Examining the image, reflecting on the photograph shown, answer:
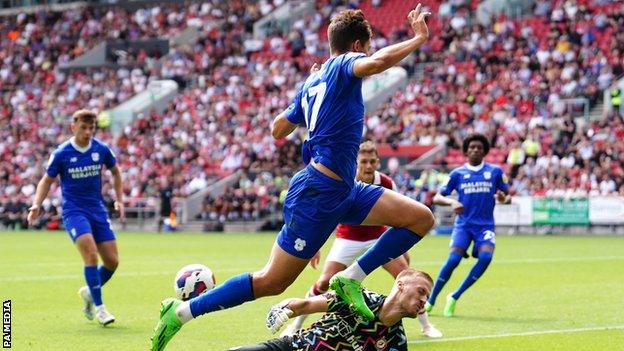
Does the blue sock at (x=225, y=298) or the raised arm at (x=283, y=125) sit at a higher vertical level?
the raised arm at (x=283, y=125)

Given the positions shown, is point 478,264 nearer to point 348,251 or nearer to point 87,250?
point 348,251

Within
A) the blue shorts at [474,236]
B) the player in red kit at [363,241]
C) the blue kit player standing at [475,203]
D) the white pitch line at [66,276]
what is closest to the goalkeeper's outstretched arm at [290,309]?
the player in red kit at [363,241]

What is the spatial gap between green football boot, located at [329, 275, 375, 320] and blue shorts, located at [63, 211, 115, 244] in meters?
5.62

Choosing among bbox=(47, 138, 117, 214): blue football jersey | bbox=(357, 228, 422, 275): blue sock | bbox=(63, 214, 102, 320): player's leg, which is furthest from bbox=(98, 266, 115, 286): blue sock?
bbox=(357, 228, 422, 275): blue sock

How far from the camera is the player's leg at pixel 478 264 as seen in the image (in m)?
14.5

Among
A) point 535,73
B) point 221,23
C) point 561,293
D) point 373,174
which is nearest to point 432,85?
point 535,73

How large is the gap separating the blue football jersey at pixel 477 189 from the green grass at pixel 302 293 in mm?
1197

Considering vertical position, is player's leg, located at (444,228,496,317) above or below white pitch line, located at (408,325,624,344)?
above

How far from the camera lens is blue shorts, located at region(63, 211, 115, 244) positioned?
13664mm

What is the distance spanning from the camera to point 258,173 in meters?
44.7

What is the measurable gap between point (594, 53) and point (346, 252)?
31695mm

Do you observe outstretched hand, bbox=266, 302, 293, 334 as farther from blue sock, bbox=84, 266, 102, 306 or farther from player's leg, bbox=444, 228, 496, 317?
player's leg, bbox=444, 228, 496, 317

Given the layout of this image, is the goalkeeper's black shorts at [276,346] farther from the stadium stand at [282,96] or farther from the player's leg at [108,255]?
the stadium stand at [282,96]

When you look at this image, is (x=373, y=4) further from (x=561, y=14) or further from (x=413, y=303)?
(x=413, y=303)
